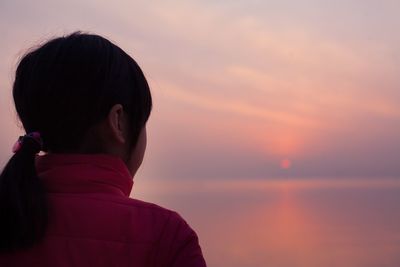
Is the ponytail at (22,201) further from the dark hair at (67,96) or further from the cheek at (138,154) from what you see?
the cheek at (138,154)

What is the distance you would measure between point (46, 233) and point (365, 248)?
1209 centimetres

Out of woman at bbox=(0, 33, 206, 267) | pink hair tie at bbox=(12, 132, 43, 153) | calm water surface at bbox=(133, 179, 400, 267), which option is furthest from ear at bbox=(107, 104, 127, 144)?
calm water surface at bbox=(133, 179, 400, 267)

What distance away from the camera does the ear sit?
1096mm

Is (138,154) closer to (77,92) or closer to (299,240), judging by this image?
(77,92)

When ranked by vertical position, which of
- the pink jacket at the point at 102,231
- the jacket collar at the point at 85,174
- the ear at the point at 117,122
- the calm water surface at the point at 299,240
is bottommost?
the calm water surface at the point at 299,240

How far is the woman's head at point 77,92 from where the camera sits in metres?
1.08

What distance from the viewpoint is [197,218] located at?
18.8 metres

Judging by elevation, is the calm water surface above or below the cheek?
below

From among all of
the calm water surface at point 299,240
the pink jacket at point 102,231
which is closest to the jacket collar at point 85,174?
the pink jacket at point 102,231

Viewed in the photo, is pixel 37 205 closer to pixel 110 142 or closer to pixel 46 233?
pixel 46 233

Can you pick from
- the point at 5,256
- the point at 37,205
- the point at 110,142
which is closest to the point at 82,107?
the point at 110,142

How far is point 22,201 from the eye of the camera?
1.01 metres

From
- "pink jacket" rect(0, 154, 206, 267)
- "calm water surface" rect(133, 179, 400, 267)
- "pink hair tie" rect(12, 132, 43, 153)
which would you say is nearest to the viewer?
"pink jacket" rect(0, 154, 206, 267)

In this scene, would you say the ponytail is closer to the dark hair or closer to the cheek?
the dark hair
